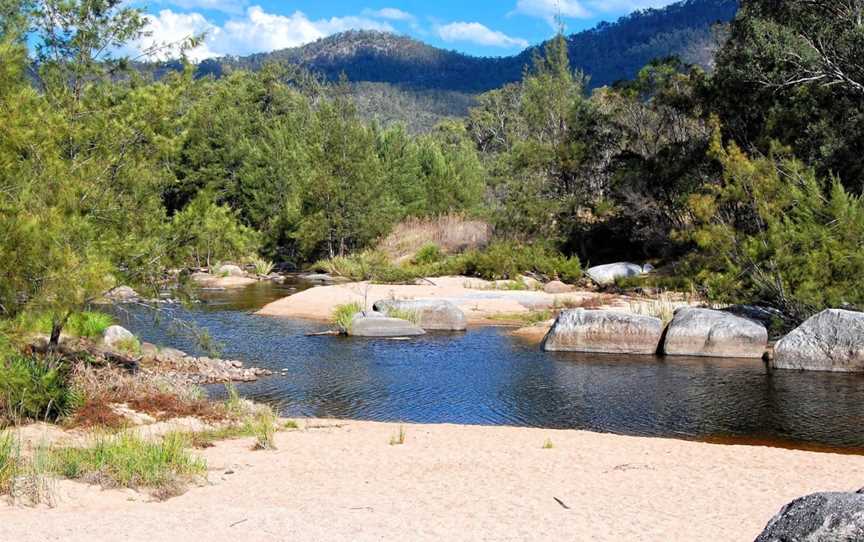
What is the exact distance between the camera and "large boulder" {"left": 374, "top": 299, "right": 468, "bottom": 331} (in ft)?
82.9

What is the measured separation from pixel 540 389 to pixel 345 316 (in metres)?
8.62

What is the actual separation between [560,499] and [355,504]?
83.4 inches

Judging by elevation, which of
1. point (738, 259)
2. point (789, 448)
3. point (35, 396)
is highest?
point (738, 259)

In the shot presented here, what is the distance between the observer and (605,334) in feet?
71.3

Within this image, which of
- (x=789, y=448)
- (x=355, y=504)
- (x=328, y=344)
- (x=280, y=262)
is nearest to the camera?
(x=355, y=504)

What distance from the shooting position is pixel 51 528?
7500mm

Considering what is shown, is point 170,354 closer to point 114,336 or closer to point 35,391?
point 114,336

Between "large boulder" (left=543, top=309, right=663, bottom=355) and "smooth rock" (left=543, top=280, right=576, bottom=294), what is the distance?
34.7ft

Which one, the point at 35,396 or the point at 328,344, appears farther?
the point at 328,344

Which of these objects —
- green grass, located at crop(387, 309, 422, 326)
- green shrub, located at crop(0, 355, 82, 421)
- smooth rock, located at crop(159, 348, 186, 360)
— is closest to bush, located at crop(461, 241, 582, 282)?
green grass, located at crop(387, 309, 422, 326)

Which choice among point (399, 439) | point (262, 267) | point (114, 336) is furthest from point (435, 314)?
point (262, 267)

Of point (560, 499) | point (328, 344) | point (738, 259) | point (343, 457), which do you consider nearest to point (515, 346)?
point (328, 344)

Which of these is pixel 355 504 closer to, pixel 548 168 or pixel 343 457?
pixel 343 457

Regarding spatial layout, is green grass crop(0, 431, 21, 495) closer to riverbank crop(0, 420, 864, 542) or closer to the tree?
riverbank crop(0, 420, 864, 542)
